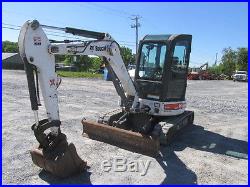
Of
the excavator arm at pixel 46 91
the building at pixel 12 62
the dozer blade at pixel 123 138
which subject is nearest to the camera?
the excavator arm at pixel 46 91

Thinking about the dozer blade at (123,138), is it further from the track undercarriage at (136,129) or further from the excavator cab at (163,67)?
the excavator cab at (163,67)

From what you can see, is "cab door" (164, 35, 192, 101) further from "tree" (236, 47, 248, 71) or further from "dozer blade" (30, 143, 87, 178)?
"tree" (236, 47, 248, 71)

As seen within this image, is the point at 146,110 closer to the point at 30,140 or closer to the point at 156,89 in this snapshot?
the point at 156,89

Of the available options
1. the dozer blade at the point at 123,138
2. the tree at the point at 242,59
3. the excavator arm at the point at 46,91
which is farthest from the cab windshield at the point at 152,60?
the tree at the point at 242,59

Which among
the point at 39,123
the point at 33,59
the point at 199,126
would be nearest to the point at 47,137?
the point at 39,123

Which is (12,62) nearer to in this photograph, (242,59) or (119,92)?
(242,59)

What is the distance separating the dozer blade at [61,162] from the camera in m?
5.67

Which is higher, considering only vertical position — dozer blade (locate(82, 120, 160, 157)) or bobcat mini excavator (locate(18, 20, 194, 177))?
bobcat mini excavator (locate(18, 20, 194, 177))

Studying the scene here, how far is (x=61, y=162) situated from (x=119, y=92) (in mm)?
2608

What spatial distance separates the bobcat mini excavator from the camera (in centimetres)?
564

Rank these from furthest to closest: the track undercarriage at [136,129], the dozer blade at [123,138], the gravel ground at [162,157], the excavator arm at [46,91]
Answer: the track undercarriage at [136,129]
the dozer blade at [123,138]
the gravel ground at [162,157]
the excavator arm at [46,91]

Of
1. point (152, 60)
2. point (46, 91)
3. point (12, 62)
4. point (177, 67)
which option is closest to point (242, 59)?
point (12, 62)

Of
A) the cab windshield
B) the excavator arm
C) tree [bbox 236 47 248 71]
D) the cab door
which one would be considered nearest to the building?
tree [bbox 236 47 248 71]

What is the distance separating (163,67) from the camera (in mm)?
8148
